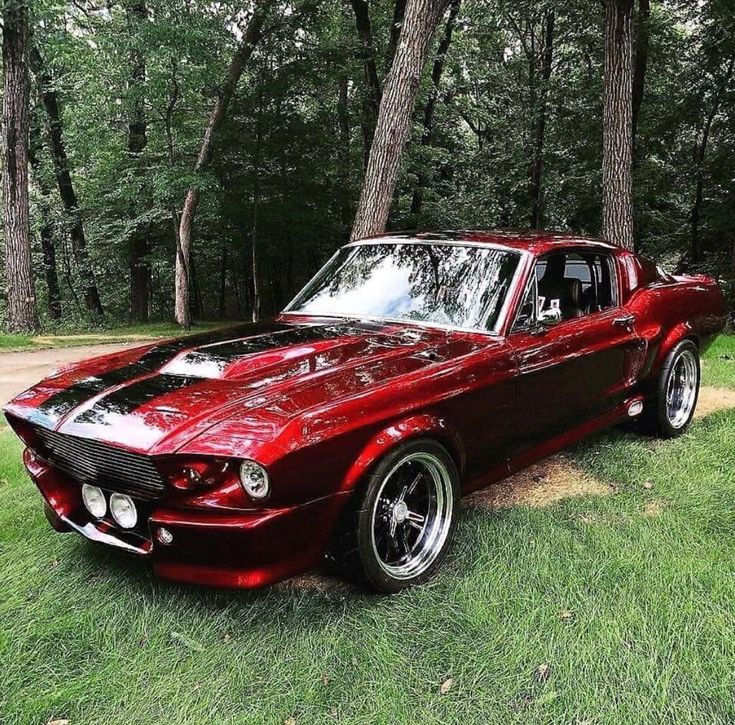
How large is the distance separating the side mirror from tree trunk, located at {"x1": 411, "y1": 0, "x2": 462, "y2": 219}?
14223 mm

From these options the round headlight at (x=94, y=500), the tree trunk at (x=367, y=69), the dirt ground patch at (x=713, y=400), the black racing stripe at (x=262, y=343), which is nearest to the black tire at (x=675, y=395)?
the dirt ground patch at (x=713, y=400)

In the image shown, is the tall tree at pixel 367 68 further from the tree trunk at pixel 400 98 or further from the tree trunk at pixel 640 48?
the tree trunk at pixel 400 98

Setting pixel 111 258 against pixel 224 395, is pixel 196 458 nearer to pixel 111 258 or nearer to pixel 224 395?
pixel 224 395

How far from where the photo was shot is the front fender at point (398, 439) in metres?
2.47

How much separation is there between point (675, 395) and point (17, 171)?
12020 mm

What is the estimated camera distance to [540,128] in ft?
55.1

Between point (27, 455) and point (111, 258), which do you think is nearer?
point (27, 455)

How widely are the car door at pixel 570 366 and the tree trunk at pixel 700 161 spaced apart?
35.8 ft

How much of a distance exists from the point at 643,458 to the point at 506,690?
252 centimetres

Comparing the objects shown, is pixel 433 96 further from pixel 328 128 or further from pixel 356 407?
pixel 356 407

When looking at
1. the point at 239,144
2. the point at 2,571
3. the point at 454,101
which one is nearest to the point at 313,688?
the point at 2,571

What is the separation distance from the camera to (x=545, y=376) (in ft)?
11.2

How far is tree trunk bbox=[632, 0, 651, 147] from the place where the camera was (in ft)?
42.7

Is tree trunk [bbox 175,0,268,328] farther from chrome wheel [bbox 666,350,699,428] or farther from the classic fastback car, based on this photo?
chrome wheel [bbox 666,350,699,428]
